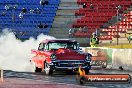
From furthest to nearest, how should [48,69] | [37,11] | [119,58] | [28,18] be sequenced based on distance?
[37,11] < [28,18] < [119,58] < [48,69]

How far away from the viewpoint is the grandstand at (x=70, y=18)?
45844 mm

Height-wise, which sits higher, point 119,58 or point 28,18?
point 28,18

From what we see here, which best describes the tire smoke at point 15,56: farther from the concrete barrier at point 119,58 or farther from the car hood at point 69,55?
the concrete barrier at point 119,58

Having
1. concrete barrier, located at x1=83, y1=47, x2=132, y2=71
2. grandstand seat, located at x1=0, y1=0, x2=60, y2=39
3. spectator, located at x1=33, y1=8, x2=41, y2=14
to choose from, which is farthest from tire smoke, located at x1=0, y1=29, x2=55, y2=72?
spectator, located at x1=33, y1=8, x2=41, y2=14

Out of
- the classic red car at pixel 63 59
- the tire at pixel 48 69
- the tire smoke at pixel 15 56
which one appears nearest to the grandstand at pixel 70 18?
the tire smoke at pixel 15 56

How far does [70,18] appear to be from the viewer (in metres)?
50.1

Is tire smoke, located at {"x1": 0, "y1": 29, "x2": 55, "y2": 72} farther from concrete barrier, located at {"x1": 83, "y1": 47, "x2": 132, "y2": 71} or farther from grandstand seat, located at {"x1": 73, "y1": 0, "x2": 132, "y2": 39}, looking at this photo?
grandstand seat, located at {"x1": 73, "y1": 0, "x2": 132, "y2": 39}

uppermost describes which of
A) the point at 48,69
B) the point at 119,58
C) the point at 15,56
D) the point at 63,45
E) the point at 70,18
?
the point at 70,18

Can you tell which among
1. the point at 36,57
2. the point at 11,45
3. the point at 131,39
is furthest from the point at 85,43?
the point at 36,57

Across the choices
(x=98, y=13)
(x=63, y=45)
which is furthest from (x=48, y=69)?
(x=98, y=13)

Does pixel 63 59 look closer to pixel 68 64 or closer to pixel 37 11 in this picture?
pixel 68 64

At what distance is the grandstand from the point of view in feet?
150

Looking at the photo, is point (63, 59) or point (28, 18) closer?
point (63, 59)

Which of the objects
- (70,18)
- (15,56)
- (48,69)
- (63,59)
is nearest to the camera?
(63,59)
